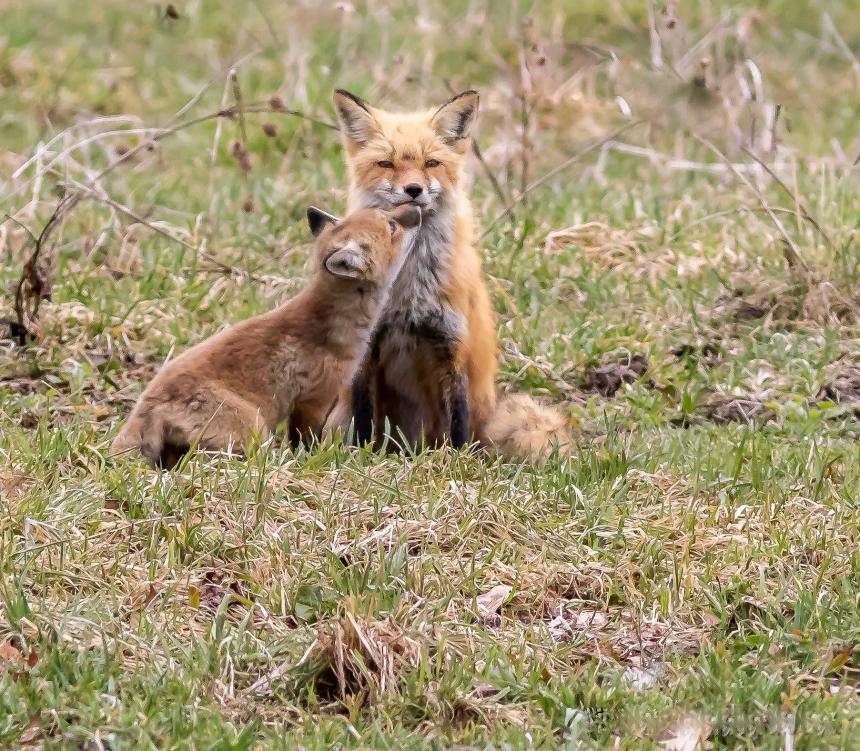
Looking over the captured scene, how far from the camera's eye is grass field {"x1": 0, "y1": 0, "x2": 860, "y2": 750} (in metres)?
3.99

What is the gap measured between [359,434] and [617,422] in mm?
1328

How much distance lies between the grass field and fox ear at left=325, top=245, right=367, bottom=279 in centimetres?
89

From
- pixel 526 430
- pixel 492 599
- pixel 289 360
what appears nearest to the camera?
pixel 492 599

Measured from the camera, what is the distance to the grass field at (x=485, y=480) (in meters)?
3.99

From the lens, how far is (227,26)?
14.2m

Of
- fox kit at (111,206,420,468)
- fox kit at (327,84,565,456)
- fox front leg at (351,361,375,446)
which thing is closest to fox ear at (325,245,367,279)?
fox kit at (111,206,420,468)

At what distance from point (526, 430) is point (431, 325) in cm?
66

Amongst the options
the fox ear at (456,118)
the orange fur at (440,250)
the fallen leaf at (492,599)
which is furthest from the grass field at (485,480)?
the fox ear at (456,118)

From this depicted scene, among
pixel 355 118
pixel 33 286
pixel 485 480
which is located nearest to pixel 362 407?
pixel 485 480

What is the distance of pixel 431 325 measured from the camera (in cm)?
647

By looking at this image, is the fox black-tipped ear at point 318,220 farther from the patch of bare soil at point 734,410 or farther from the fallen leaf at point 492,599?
the fallen leaf at point 492,599

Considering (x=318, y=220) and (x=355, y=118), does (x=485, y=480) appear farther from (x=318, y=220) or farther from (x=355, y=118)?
(x=355, y=118)

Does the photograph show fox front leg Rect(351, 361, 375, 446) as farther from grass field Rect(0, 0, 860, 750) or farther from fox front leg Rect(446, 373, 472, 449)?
grass field Rect(0, 0, 860, 750)

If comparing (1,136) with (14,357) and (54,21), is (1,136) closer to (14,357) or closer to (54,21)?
(54,21)
